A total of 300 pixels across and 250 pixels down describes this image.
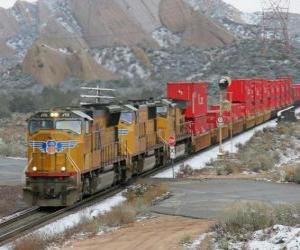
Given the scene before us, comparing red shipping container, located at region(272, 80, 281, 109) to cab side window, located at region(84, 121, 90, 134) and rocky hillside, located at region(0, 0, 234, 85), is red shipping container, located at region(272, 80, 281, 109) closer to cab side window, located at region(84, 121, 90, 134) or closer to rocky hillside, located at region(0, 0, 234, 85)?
rocky hillside, located at region(0, 0, 234, 85)

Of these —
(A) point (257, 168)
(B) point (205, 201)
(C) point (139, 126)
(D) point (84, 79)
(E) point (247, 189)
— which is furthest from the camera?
(D) point (84, 79)

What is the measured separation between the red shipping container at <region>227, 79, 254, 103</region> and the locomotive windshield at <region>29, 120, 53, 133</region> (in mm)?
27620

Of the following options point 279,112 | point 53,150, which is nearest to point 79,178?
point 53,150

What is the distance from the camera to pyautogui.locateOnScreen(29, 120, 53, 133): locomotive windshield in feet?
64.4

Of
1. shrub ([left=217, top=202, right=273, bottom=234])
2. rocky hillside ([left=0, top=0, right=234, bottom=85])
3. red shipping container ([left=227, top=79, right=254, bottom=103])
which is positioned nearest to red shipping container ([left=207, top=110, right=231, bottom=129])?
red shipping container ([left=227, top=79, right=254, bottom=103])

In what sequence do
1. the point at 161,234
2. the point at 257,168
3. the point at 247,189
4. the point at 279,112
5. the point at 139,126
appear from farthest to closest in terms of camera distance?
the point at 279,112, the point at 257,168, the point at 139,126, the point at 247,189, the point at 161,234

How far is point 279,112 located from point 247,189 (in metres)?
38.1

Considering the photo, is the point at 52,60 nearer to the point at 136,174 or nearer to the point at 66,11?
the point at 66,11

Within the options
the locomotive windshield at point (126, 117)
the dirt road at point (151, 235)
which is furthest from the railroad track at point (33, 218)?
the locomotive windshield at point (126, 117)

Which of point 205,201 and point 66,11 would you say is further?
point 66,11

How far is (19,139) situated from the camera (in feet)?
155

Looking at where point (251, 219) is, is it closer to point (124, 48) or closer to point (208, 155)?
point (208, 155)

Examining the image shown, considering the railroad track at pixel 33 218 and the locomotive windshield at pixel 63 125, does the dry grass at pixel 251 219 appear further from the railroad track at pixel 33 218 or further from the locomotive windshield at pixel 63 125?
the locomotive windshield at pixel 63 125

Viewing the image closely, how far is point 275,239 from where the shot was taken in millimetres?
11703
